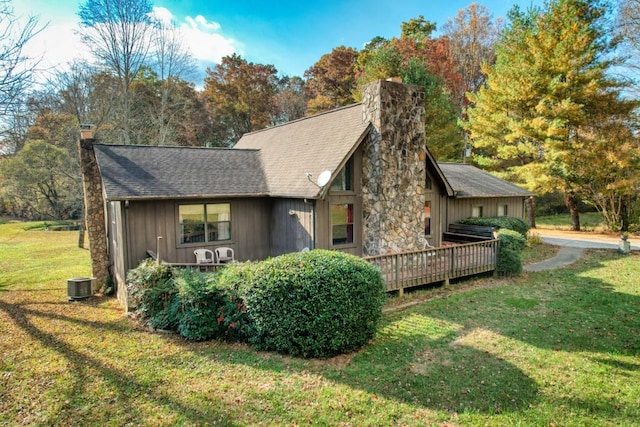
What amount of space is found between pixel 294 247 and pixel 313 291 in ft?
16.9

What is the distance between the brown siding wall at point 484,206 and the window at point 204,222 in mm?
11145

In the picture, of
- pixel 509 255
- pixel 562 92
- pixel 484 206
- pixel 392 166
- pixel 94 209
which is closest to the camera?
pixel 392 166

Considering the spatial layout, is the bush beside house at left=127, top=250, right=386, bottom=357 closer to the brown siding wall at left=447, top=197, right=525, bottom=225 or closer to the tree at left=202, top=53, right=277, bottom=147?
the brown siding wall at left=447, top=197, right=525, bottom=225

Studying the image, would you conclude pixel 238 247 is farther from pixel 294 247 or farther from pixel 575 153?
pixel 575 153

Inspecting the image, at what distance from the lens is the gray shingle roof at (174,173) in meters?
10.3

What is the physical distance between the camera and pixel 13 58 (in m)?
11.0

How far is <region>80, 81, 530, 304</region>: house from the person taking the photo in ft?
34.7

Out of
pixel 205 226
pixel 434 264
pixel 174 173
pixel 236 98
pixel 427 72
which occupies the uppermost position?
pixel 236 98

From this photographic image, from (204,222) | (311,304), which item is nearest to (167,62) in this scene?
(204,222)

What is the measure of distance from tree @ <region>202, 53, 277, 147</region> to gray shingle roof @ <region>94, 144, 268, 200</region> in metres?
23.3

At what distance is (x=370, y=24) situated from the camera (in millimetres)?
30750

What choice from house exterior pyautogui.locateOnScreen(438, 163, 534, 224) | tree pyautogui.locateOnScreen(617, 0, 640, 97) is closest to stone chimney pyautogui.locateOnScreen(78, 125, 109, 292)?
house exterior pyautogui.locateOnScreen(438, 163, 534, 224)

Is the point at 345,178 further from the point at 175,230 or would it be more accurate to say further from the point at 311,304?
the point at 311,304

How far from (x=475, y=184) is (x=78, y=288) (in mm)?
18179
